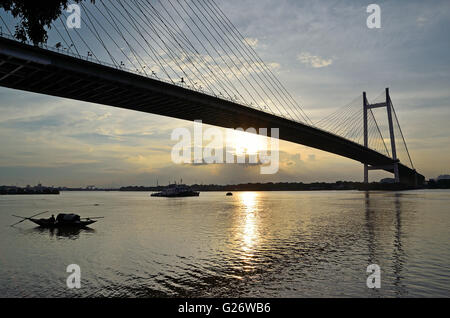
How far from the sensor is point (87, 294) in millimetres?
11922

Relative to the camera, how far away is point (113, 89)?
35.9 metres

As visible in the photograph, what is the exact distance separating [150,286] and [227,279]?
121 inches

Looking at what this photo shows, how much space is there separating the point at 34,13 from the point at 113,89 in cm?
2681

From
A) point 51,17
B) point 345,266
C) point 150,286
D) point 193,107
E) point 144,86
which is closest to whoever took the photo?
point 51,17

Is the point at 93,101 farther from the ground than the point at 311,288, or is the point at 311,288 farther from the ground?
the point at 93,101

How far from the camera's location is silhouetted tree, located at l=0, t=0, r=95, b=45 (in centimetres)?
989

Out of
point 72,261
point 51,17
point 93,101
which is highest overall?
point 93,101

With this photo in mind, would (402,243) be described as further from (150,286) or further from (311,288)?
(150,286)

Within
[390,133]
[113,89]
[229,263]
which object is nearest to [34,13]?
[229,263]

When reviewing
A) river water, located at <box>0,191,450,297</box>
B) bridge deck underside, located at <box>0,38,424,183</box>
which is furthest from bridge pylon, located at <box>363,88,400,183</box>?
river water, located at <box>0,191,450,297</box>

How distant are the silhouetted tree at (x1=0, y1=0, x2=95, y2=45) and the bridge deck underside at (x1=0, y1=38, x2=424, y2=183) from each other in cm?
1739

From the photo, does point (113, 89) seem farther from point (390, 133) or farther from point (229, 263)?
point (390, 133)

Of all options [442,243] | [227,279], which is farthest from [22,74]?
[442,243]

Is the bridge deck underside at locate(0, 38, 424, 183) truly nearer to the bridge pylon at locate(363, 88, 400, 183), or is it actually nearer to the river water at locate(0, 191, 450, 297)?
the river water at locate(0, 191, 450, 297)
